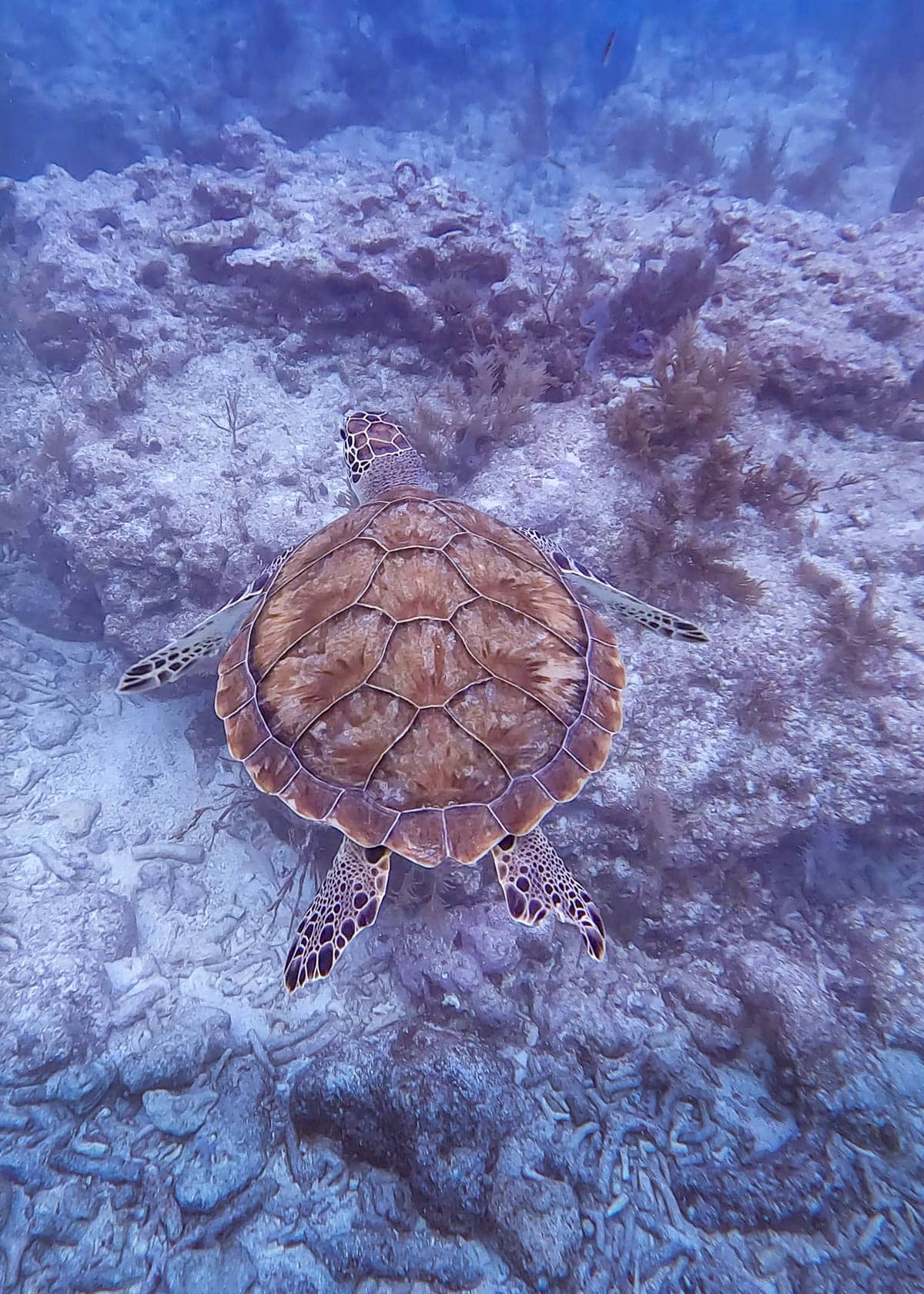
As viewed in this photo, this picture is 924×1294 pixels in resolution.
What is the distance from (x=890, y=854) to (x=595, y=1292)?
120 inches

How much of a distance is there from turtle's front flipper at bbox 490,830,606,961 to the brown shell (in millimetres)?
284

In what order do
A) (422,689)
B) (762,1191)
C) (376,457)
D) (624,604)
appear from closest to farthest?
(422,689), (762,1191), (624,604), (376,457)

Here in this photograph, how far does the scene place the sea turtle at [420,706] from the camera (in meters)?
2.60

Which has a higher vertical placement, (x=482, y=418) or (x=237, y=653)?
(x=482, y=418)

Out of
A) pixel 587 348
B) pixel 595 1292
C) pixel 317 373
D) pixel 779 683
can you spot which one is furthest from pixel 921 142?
pixel 595 1292

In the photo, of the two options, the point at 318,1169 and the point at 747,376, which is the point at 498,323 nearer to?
the point at 747,376

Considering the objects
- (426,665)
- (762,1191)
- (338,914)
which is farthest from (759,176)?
(762,1191)

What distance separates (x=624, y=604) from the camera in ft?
11.9

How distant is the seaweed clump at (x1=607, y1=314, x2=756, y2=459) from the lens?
15.3 feet

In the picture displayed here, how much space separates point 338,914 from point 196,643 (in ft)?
6.31

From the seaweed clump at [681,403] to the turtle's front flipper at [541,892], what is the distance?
3407 millimetres

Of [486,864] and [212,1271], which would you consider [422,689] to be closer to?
[486,864]

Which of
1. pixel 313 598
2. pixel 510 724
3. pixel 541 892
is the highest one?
pixel 313 598

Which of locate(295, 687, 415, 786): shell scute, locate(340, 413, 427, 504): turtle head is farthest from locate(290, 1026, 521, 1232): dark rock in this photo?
locate(340, 413, 427, 504): turtle head
